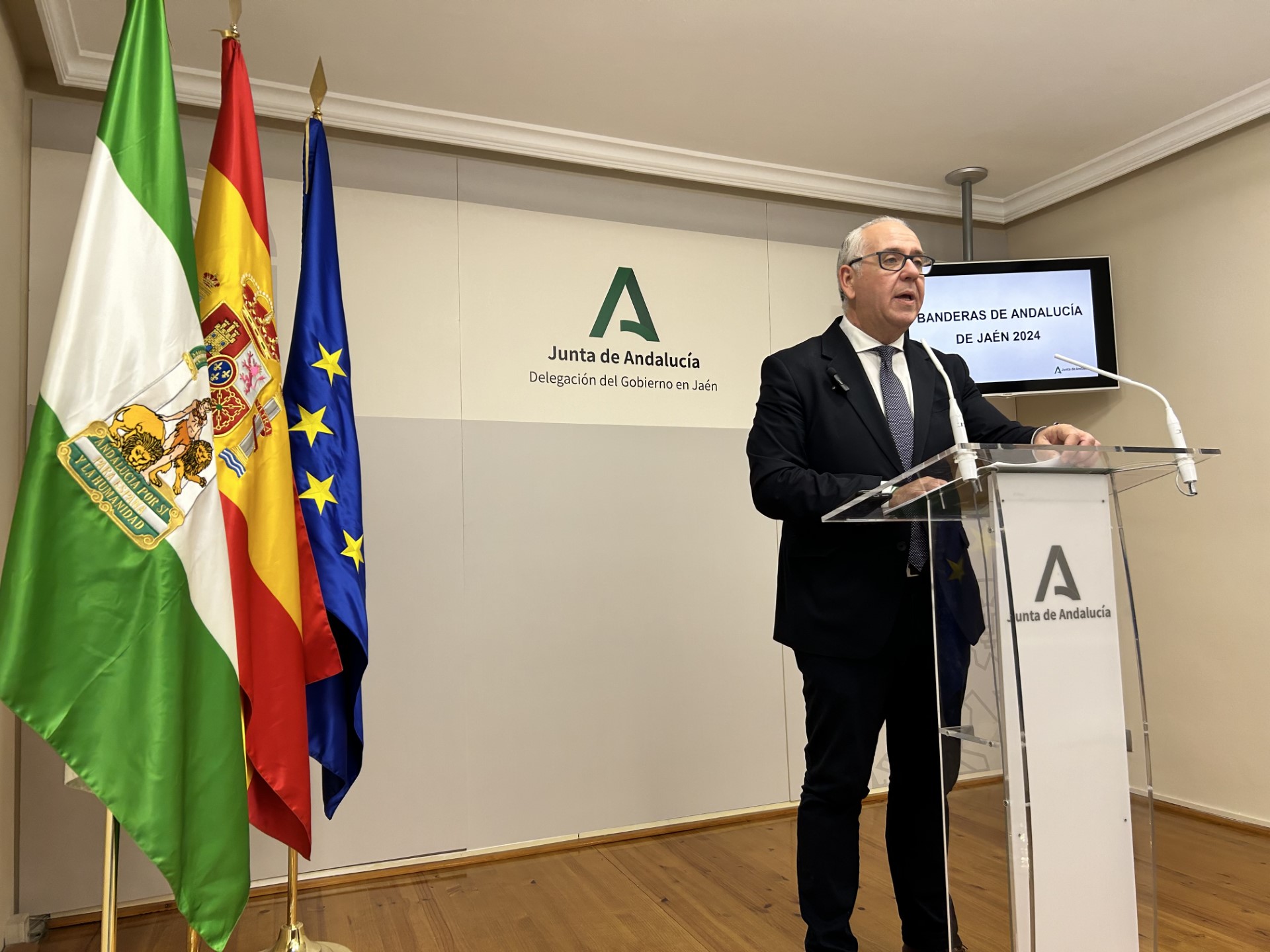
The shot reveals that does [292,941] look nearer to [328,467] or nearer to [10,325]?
[328,467]

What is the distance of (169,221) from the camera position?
1847 millimetres

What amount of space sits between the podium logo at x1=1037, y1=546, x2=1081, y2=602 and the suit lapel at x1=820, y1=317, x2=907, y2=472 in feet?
2.07

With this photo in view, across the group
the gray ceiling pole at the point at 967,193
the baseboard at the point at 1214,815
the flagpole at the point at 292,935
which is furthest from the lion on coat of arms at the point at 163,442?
the baseboard at the point at 1214,815

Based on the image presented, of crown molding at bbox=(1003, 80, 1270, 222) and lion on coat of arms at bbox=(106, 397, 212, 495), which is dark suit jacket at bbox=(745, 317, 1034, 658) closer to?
lion on coat of arms at bbox=(106, 397, 212, 495)

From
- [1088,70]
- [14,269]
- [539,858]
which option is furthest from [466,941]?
[1088,70]

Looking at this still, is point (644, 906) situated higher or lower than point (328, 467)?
lower

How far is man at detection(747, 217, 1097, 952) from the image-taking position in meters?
2.08

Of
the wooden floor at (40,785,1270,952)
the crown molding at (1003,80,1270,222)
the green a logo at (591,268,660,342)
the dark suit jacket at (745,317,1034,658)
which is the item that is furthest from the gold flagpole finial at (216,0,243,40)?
the crown molding at (1003,80,1270,222)

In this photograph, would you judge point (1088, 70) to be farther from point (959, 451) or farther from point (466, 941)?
point (466, 941)

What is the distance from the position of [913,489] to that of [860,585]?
1.91ft

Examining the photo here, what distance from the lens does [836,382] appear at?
2.21 metres

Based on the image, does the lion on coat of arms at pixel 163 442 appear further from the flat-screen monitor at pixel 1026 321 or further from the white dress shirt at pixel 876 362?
the flat-screen monitor at pixel 1026 321

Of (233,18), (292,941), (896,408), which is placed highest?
(233,18)

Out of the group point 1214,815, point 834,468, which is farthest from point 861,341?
point 1214,815
